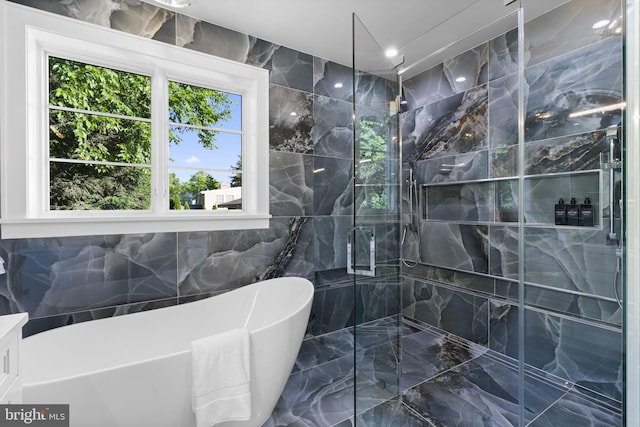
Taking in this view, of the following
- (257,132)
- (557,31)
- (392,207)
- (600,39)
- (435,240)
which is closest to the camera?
(600,39)

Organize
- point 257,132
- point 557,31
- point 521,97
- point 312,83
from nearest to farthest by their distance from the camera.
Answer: point 557,31 < point 521,97 < point 257,132 < point 312,83

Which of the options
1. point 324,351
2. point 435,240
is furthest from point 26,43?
point 435,240

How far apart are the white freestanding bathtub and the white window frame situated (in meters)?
0.60

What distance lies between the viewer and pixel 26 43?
173 cm

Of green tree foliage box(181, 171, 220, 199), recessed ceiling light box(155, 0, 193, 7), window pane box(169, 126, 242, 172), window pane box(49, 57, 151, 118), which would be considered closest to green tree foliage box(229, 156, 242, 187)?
window pane box(169, 126, 242, 172)

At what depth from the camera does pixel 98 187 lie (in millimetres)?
2016

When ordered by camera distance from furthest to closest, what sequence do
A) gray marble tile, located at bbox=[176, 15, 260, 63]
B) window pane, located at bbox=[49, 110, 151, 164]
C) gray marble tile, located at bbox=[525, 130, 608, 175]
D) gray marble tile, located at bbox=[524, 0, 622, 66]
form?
1. gray marble tile, located at bbox=[176, 15, 260, 63]
2. window pane, located at bbox=[49, 110, 151, 164]
3. gray marble tile, located at bbox=[525, 130, 608, 175]
4. gray marble tile, located at bbox=[524, 0, 622, 66]

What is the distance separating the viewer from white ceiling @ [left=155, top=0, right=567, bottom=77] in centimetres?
208

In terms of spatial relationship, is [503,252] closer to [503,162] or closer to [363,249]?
[503,162]

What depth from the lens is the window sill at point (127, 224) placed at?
1.71 metres

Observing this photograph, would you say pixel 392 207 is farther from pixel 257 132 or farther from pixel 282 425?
pixel 282 425

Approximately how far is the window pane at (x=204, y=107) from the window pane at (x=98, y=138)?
0.93 feet

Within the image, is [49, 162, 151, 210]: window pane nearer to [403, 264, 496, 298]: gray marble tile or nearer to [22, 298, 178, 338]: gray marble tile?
[22, 298, 178, 338]: gray marble tile

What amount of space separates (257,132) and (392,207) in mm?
1330
